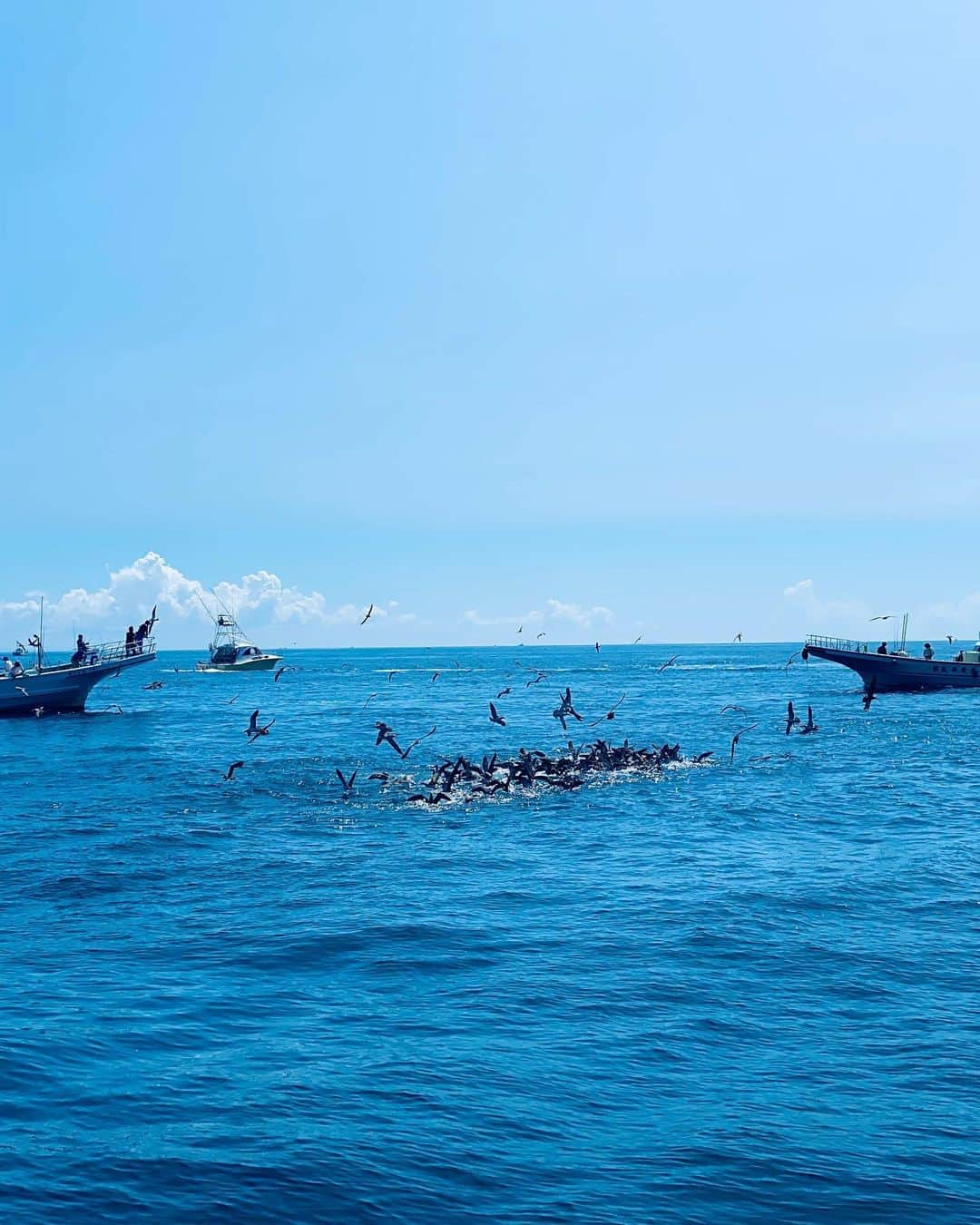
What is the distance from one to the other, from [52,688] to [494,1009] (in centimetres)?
6823

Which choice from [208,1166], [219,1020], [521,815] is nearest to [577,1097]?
[208,1166]

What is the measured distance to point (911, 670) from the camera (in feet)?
305

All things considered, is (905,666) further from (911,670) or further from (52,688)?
(52,688)

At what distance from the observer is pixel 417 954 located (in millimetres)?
19484

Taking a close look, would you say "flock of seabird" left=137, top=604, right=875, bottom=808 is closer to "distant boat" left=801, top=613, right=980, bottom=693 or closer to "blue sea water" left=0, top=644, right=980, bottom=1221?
"blue sea water" left=0, top=644, right=980, bottom=1221

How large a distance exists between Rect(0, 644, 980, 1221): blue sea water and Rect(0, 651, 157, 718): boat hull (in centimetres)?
4105

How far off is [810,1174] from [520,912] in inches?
445

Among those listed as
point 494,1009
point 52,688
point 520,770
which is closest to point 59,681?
point 52,688

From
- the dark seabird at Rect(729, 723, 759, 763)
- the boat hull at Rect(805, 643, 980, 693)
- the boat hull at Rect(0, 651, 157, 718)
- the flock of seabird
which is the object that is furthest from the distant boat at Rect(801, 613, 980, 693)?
the boat hull at Rect(0, 651, 157, 718)

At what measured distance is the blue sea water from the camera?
11.6 metres

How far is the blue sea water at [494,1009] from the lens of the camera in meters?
11.6

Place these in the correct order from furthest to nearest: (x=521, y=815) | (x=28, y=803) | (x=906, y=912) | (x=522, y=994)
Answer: (x=28, y=803) < (x=521, y=815) < (x=906, y=912) < (x=522, y=994)

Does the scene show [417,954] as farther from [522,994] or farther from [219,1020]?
[219,1020]

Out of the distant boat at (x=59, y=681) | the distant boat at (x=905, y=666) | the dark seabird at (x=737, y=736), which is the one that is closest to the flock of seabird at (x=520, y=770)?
the dark seabird at (x=737, y=736)
